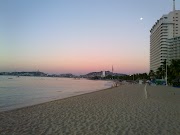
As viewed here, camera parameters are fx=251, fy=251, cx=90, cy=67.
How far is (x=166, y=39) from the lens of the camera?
495 feet

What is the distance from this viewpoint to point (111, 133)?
841cm

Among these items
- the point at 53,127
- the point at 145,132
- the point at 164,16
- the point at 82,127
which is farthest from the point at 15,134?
the point at 164,16

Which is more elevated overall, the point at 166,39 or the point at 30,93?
the point at 166,39

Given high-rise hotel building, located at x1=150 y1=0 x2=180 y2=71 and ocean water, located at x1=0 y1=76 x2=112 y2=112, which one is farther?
high-rise hotel building, located at x1=150 y1=0 x2=180 y2=71

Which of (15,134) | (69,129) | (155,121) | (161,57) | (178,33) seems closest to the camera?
(15,134)

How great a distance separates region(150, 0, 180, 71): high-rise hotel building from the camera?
470 feet

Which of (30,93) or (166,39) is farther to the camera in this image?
(166,39)

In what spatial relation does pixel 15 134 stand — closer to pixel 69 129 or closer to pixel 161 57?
pixel 69 129

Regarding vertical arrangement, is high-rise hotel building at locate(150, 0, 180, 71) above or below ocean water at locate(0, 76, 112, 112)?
above

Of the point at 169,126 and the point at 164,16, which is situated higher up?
the point at 164,16

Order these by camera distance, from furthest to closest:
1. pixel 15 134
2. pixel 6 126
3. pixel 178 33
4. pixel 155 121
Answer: pixel 178 33 < pixel 155 121 < pixel 6 126 < pixel 15 134

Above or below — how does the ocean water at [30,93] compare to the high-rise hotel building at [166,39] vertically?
below

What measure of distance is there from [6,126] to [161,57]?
14341cm

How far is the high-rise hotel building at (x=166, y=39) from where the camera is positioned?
470 feet
